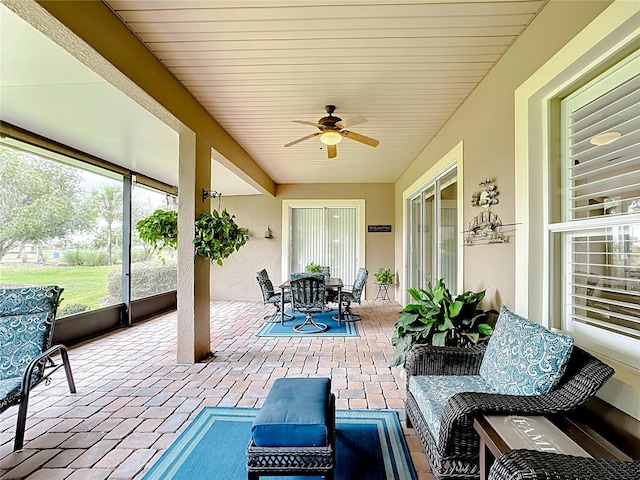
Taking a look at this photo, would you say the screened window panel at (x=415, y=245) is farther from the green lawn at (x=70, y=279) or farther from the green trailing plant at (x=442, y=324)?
the green lawn at (x=70, y=279)

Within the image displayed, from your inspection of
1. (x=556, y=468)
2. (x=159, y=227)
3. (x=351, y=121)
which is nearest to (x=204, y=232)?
(x=159, y=227)

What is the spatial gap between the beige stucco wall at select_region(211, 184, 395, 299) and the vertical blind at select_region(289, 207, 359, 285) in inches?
13.3

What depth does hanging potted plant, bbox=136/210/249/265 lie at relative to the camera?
10.9 feet

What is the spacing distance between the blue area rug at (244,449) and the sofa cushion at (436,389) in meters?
0.36

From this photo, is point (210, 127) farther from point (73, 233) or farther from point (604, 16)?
point (604, 16)

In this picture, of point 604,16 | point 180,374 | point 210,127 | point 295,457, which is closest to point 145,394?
point 180,374

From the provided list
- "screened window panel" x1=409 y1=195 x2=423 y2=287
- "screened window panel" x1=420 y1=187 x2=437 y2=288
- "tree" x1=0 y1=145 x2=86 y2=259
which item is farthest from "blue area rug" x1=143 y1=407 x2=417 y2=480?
"screened window panel" x1=409 y1=195 x2=423 y2=287

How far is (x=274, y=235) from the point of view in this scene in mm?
7582

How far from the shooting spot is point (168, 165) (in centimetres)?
521

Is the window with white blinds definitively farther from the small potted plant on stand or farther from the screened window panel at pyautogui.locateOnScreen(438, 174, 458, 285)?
the small potted plant on stand

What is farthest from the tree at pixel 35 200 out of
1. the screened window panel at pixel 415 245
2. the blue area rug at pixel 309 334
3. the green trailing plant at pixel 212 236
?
the screened window panel at pixel 415 245

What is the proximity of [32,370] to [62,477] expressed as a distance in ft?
2.43

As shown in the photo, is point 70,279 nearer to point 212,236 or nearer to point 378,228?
point 212,236

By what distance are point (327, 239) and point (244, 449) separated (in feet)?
19.4
